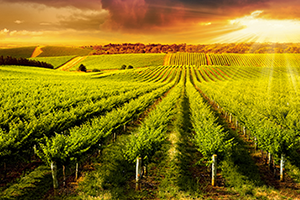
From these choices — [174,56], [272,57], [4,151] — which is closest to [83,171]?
[4,151]

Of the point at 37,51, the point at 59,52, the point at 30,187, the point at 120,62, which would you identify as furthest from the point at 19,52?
the point at 30,187

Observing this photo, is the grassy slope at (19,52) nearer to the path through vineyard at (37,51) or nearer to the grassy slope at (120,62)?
the path through vineyard at (37,51)

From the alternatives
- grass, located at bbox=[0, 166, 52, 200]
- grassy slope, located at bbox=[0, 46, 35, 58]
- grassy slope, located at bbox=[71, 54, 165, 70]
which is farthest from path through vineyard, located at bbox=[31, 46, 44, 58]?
grass, located at bbox=[0, 166, 52, 200]

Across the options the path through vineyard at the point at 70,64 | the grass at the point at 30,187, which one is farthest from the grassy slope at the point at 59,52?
the grass at the point at 30,187

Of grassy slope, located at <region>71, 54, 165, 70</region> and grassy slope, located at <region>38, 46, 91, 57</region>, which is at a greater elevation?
grassy slope, located at <region>38, 46, 91, 57</region>

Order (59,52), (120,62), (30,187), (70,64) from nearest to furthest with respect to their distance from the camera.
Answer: (30,187) → (120,62) → (70,64) → (59,52)

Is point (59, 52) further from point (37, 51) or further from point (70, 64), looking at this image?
point (70, 64)

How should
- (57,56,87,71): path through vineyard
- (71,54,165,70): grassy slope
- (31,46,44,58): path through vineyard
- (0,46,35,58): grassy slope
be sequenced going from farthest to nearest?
(31,46,44,58): path through vineyard, (0,46,35,58): grassy slope, (57,56,87,71): path through vineyard, (71,54,165,70): grassy slope

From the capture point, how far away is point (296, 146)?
9.21 meters

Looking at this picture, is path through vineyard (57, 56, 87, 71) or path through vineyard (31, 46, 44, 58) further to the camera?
path through vineyard (31, 46, 44, 58)

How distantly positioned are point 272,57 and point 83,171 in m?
151

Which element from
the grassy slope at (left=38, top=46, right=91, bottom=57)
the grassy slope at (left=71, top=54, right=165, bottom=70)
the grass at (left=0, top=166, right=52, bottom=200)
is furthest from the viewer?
the grassy slope at (left=38, top=46, right=91, bottom=57)

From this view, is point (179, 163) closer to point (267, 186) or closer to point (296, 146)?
point (267, 186)

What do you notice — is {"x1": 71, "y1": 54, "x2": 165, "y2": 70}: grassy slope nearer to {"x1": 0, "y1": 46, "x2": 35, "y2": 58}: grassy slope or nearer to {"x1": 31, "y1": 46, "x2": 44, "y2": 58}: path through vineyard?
{"x1": 31, "y1": 46, "x2": 44, "y2": 58}: path through vineyard
